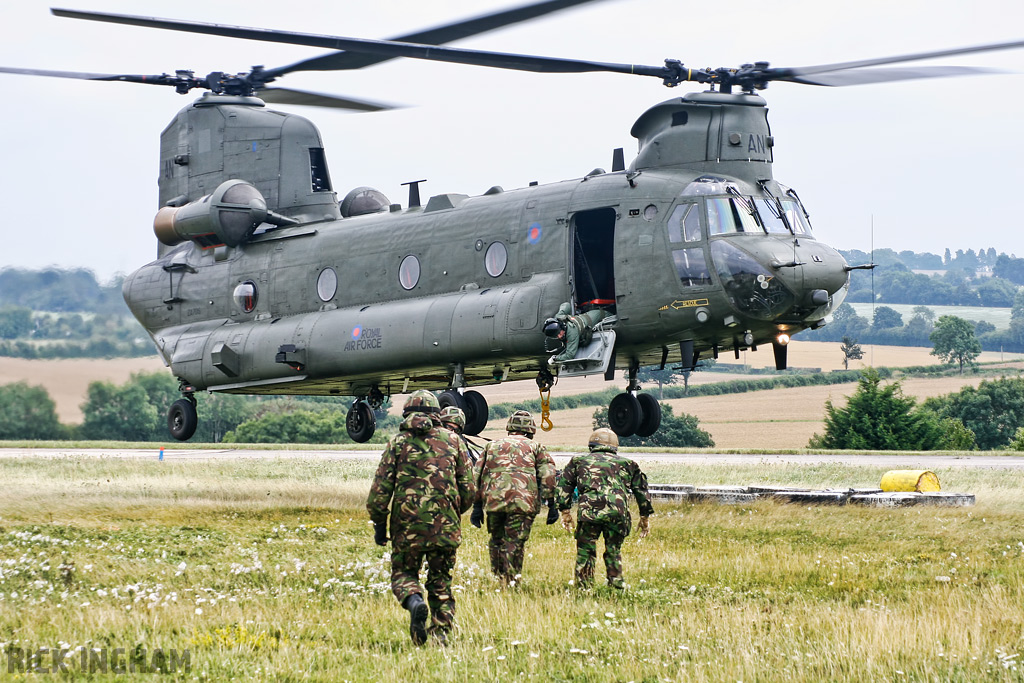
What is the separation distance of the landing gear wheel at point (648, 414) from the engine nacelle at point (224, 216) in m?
8.58

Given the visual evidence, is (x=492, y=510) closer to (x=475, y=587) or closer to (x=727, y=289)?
(x=475, y=587)

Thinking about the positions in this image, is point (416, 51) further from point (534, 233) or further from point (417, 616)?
point (417, 616)

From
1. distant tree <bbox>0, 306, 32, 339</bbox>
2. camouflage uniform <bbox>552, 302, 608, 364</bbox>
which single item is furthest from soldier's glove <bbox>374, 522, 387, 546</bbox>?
distant tree <bbox>0, 306, 32, 339</bbox>

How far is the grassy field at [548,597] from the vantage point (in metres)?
8.91

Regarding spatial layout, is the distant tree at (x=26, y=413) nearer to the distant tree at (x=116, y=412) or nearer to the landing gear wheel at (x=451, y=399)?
the distant tree at (x=116, y=412)

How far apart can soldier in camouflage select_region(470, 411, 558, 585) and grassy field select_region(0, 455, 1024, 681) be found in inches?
15.3

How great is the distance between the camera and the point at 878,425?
5122 centimetres

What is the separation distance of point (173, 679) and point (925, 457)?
121ft

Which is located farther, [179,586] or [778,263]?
[778,263]

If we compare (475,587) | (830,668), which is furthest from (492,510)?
Answer: (830,668)

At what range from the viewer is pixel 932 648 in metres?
9.23

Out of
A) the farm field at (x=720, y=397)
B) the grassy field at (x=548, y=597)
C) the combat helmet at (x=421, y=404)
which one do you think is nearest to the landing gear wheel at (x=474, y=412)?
the grassy field at (x=548, y=597)

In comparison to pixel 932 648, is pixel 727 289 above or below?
above

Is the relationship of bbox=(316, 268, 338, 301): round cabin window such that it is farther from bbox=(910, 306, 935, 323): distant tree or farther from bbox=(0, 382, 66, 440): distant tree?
bbox=(910, 306, 935, 323): distant tree
